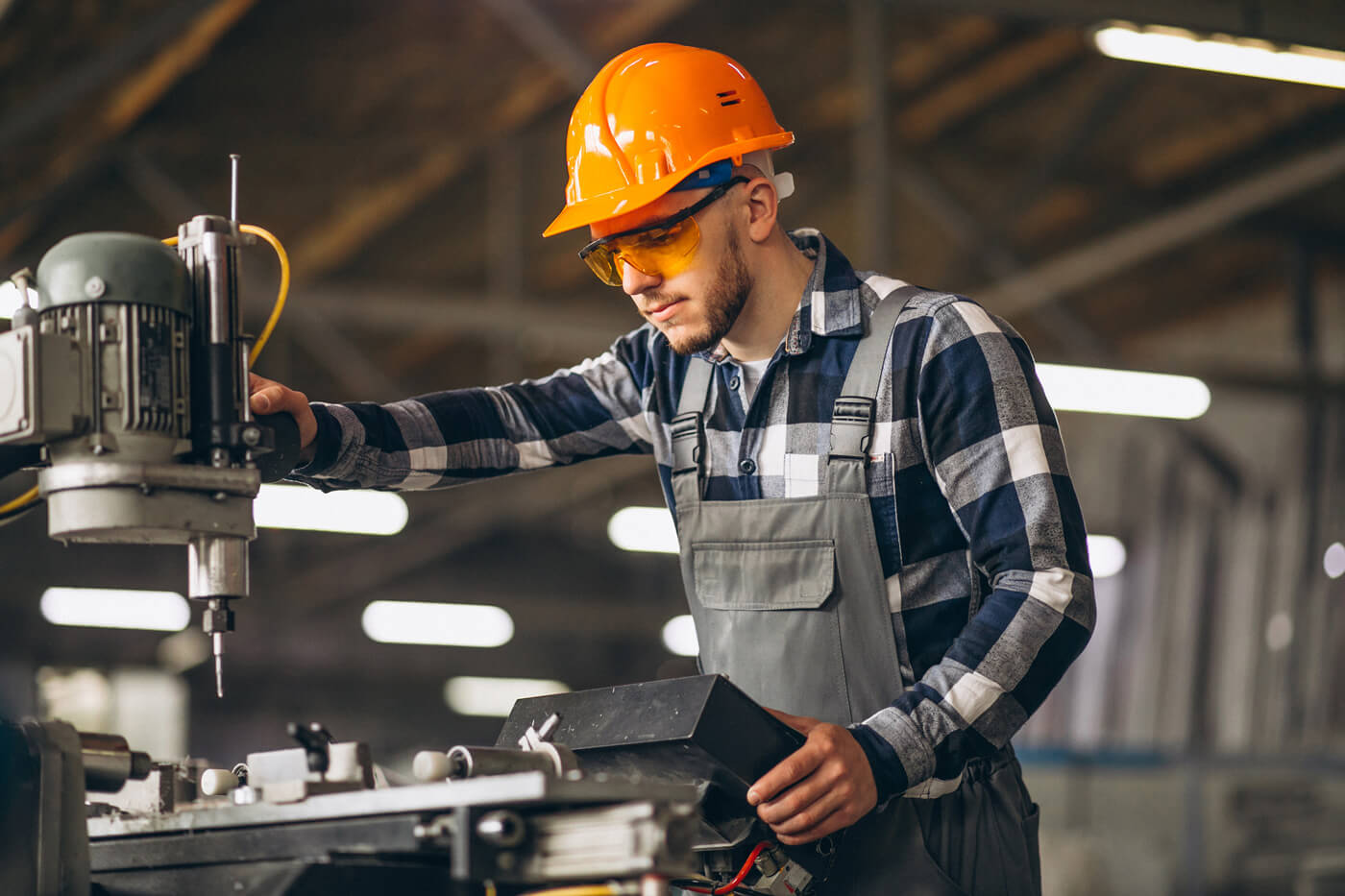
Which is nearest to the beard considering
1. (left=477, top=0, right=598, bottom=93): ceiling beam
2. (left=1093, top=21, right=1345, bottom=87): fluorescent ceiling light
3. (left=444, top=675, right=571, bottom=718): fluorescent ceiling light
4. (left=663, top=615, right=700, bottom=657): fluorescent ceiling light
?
(left=1093, top=21, right=1345, bottom=87): fluorescent ceiling light

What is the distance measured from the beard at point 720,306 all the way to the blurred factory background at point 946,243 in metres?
2.89

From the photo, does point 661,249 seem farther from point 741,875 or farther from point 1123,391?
point 1123,391

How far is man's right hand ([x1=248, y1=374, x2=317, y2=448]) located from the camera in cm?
212

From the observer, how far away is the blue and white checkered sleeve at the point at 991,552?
6.56 feet

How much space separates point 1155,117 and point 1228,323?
9.06ft

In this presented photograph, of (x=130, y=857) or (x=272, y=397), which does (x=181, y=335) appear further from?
(x=130, y=857)

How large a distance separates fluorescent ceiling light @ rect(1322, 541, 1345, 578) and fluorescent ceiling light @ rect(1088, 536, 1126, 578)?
1.78 meters

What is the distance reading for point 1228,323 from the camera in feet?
38.0

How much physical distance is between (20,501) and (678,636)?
581 inches

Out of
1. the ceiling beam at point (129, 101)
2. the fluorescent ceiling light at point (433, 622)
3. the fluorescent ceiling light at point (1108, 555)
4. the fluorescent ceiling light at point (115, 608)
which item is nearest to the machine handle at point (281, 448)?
the ceiling beam at point (129, 101)

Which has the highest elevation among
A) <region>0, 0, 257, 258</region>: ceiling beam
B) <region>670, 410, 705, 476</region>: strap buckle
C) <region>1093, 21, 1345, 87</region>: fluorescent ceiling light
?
<region>0, 0, 257, 258</region>: ceiling beam

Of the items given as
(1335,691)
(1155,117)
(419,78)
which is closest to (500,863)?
(419,78)

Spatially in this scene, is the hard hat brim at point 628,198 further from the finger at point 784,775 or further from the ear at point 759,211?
the finger at point 784,775

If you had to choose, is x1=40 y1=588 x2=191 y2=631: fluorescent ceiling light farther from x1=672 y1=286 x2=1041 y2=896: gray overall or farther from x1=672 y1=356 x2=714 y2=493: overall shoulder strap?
x1=672 y1=286 x2=1041 y2=896: gray overall
